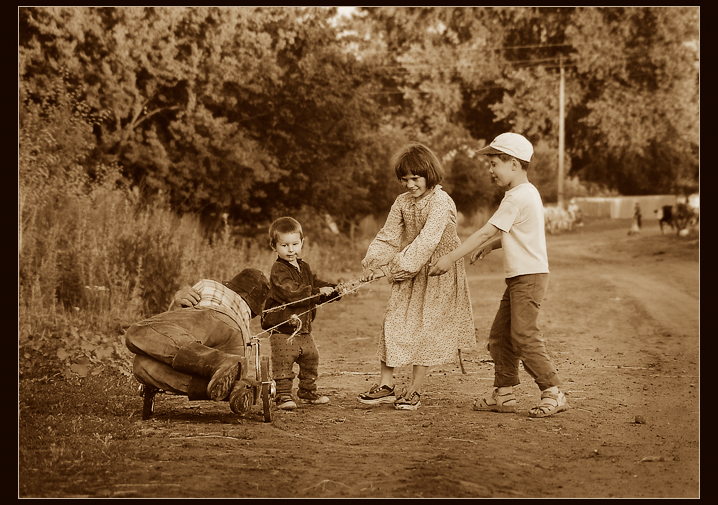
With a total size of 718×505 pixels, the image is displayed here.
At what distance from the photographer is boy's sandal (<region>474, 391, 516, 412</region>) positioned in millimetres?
6863

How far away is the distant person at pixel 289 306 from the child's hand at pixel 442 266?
69cm

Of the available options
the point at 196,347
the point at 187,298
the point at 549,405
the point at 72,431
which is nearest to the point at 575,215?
the point at 549,405

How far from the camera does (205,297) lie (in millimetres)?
6719

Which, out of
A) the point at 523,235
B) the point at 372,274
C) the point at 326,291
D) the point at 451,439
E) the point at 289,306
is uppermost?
the point at 523,235

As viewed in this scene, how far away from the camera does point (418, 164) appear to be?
272 inches

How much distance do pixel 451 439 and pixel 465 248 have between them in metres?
1.27

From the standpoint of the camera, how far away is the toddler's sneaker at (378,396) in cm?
713

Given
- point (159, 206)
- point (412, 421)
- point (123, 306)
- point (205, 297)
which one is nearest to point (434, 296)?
point (412, 421)

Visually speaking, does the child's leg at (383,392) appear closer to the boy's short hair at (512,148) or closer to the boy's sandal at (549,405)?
the boy's sandal at (549,405)

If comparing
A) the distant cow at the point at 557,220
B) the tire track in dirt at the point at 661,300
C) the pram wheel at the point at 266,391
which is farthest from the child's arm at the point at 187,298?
the distant cow at the point at 557,220

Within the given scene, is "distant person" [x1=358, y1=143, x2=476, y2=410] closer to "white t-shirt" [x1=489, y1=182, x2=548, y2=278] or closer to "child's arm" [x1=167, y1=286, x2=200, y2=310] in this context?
"white t-shirt" [x1=489, y1=182, x2=548, y2=278]

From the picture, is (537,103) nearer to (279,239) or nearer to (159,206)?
(159,206)

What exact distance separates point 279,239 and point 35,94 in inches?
363

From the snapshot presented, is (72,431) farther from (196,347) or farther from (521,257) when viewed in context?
(521,257)
